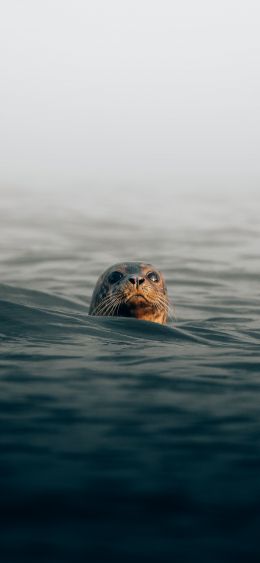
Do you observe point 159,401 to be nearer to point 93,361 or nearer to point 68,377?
Result: point 68,377

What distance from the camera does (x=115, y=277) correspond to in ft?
37.1

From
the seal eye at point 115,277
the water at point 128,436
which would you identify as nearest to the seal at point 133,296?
the seal eye at point 115,277

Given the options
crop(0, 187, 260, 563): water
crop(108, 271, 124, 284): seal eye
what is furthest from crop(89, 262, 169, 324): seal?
crop(0, 187, 260, 563): water

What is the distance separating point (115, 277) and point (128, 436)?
559 cm

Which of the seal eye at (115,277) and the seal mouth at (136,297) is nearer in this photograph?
the seal mouth at (136,297)

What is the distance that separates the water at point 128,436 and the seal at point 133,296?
0.36 m

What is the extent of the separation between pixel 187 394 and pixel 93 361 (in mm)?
1280

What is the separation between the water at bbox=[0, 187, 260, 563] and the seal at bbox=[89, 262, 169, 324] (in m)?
0.36

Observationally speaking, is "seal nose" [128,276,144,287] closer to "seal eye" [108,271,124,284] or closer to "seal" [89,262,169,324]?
"seal" [89,262,169,324]

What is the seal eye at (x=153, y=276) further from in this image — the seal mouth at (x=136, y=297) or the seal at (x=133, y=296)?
the seal mouth at (x=136, y=297)

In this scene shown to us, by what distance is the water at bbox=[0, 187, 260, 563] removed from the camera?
15.0 ft

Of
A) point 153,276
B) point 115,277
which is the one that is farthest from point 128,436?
point 153,276

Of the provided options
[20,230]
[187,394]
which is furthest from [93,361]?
[20,230]

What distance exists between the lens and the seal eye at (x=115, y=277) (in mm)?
11281
